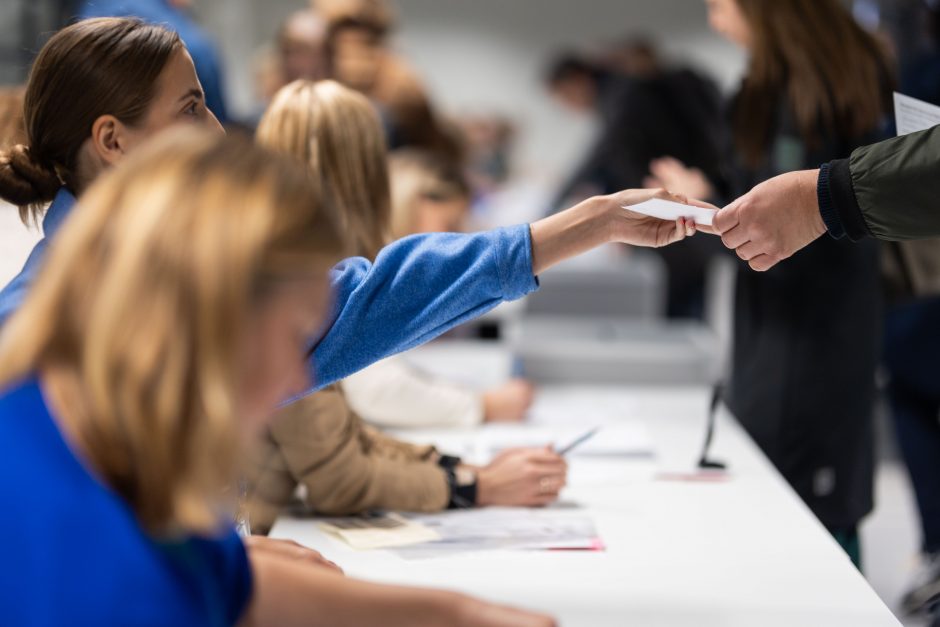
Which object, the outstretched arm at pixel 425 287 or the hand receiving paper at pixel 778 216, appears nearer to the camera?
the outstretched arm at pixel 425 287

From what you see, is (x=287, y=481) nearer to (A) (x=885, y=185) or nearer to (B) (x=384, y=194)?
(B) (x=384, y=194)

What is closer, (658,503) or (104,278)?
(104,278)

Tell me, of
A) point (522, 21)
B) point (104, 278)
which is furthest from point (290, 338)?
point (522, 21)

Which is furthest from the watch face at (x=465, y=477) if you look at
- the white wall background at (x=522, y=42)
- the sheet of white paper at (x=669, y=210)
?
the white wall background at (x=522, y=42)

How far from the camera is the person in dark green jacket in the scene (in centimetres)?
135

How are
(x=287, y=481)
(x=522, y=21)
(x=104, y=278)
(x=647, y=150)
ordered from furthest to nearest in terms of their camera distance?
1. (x=522, y=21)
2. (x=647, y=150)
3. (x=287, y=481)
4. (x=104, y=278)

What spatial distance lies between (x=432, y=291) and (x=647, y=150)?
259cm

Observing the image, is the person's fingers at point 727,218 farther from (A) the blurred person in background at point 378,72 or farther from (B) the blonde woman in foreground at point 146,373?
(A) the blurred person in background at point 378,72

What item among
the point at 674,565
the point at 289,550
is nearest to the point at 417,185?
the point at 674,565

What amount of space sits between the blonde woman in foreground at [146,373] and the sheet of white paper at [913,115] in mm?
994

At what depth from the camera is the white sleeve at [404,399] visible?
217 cm

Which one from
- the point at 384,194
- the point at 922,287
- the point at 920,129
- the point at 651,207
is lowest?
the point at 922,287

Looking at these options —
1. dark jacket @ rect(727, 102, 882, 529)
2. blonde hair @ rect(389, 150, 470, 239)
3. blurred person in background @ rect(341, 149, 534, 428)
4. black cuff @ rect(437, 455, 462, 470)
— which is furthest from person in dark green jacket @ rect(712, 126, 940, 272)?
blonde hair @ rect(389, 150, 470, 239)

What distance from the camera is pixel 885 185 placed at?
1.37m
